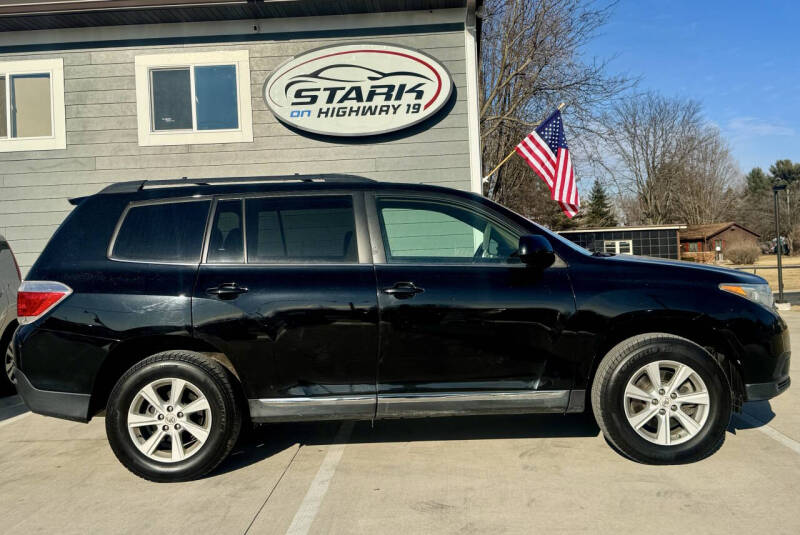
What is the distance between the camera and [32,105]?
942cm

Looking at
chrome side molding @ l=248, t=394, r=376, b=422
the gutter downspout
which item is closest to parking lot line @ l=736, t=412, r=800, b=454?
chrome side molding @ l=248, t=394, r=376, b=422

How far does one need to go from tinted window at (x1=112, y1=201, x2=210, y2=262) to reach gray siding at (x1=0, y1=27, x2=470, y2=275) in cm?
521

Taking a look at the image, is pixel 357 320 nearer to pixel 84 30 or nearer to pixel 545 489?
pixel 545 489

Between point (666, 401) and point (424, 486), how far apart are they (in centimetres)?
159

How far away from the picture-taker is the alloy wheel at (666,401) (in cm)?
385

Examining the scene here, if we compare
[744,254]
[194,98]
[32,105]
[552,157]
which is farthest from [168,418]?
[744,254]

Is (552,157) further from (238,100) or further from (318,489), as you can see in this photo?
(318,489)

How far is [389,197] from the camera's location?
4.18 metres

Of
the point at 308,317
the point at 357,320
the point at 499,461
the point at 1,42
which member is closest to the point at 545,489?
the point at 499,461

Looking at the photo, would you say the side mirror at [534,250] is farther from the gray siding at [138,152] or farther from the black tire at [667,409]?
the gray siding at [138,152]

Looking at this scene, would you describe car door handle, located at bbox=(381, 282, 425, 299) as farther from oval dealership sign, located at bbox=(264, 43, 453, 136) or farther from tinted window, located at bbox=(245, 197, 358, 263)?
oval dealership sign, located at bbox=(264, 43, 453, 136)

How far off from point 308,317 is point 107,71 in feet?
24.3

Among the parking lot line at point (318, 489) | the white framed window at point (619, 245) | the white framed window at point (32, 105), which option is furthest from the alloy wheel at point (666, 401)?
the white framed window at point (619, 245)

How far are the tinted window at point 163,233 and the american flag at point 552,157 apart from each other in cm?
767
